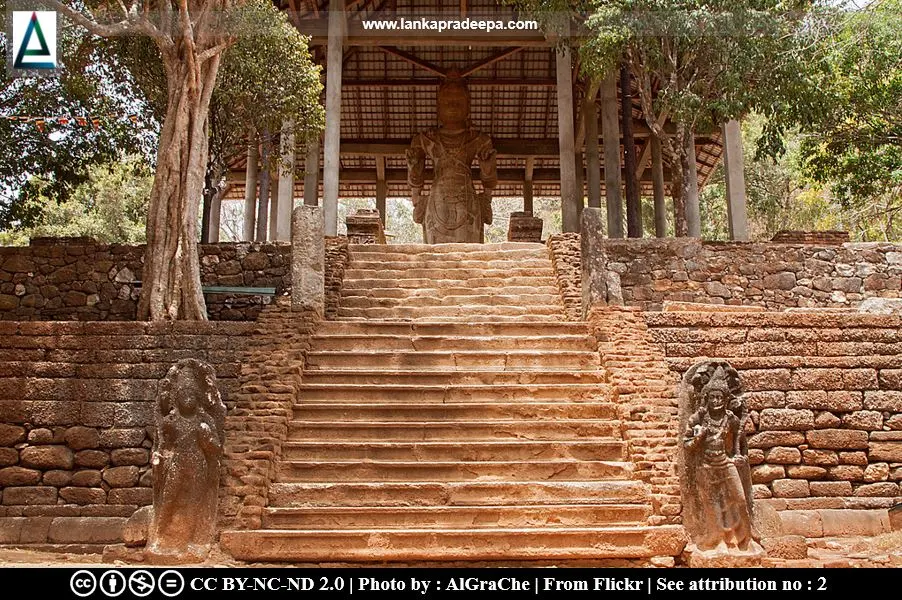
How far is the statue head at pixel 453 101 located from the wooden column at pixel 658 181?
13.8ft

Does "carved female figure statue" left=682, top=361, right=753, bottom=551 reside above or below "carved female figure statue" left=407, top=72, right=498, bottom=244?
below

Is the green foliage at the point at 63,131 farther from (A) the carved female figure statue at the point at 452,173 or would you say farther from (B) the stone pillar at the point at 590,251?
(B) the stone pillar at the point at 590,251

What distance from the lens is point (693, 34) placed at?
11.8 metres

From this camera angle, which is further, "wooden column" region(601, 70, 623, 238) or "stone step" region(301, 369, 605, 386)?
"wooden column" region(601, 70, 623, 238)

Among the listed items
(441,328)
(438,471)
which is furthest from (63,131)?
(438,471)

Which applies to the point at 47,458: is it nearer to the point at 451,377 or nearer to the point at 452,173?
the point at 451,377

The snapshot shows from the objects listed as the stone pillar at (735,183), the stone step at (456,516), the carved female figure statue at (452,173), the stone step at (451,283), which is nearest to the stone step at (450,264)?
the stone step at (451,283)

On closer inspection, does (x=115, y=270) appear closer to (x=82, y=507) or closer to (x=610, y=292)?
(x=82, y=507)

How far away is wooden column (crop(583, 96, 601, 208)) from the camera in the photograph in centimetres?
1574

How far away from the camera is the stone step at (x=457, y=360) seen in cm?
797

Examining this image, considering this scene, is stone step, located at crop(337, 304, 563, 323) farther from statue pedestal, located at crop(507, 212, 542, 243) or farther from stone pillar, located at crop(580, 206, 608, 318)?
statue pedestal, located at crop(507, 212, 542, 243)

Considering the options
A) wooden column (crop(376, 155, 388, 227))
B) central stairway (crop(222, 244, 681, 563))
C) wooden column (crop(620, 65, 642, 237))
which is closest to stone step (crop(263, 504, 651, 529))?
central stairway (crop(222, 244, 681, 563))

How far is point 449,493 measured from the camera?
6.46m

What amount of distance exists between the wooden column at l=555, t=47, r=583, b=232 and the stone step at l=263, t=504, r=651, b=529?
7.68 metres
